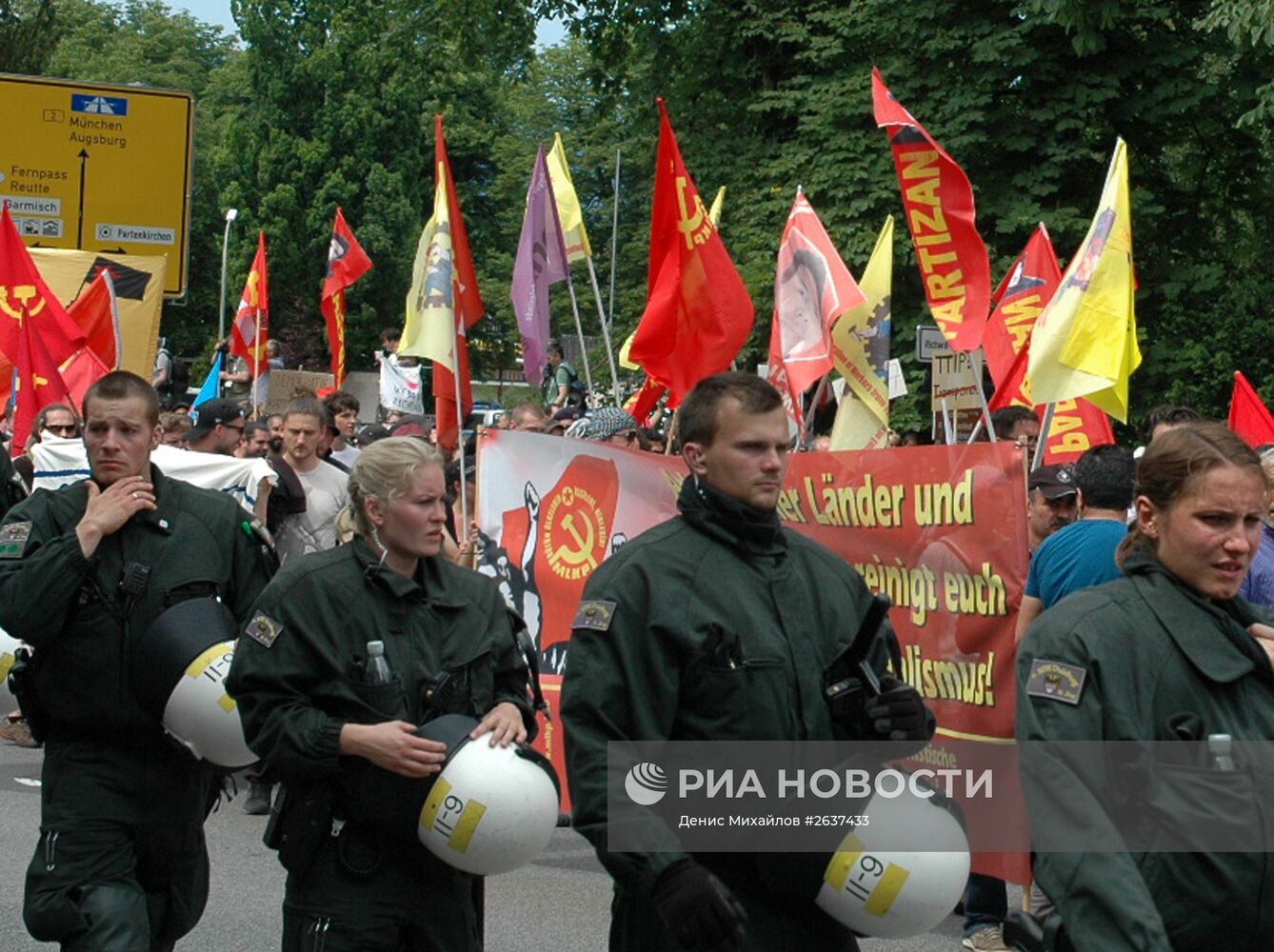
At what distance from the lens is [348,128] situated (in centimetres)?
5325

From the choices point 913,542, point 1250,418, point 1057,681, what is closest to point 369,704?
point 1057,681

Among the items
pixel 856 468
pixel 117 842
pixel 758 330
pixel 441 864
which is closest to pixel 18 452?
pixel 856 468

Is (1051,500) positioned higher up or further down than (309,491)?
higher up

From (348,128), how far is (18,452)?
42618 millimetres

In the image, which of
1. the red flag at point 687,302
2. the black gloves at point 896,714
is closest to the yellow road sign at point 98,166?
the red flag at point 687,302

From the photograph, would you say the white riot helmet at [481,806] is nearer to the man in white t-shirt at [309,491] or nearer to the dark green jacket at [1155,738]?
the dark green jacket at [1155,738]

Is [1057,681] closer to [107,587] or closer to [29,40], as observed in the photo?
[107,587]

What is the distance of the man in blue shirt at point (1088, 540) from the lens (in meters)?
5.96

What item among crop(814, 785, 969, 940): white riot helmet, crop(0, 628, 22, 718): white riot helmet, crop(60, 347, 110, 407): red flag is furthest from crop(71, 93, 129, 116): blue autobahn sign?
crop(814, 785, 969, 940): white riot helmet

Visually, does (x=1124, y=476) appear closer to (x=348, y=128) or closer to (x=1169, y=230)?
(x=1169, y=230)

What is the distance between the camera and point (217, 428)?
1012 cm

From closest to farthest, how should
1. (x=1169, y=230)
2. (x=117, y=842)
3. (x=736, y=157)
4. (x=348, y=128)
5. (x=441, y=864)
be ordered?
(x=441, y=864) < (x=117, y=842) < (x=1169, y=230) < (x=736, y=157) < (x=348, y=128)

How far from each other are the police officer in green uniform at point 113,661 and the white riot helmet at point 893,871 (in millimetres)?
2158

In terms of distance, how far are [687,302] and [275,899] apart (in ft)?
12.3
